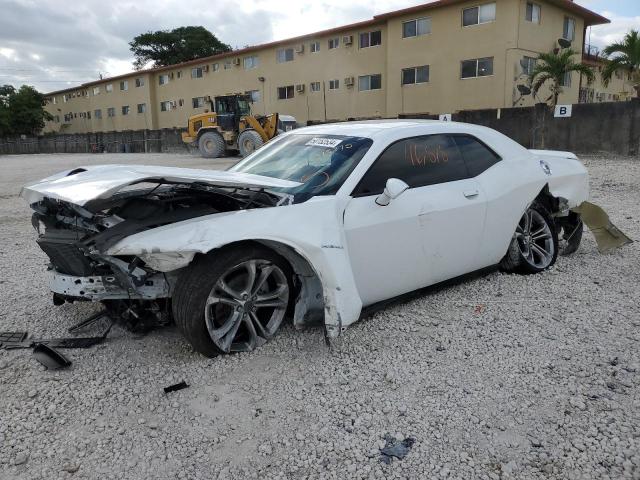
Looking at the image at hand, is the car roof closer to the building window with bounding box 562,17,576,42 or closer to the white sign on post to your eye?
the white sign on post

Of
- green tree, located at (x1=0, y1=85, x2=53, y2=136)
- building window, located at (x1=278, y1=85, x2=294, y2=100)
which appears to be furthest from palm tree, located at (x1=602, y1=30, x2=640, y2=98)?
green tree, located at (x1=0, y1=85, x2=53, y2=136)

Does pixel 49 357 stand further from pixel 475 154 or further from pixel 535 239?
pixel 535 239

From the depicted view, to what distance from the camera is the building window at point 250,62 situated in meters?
34.7

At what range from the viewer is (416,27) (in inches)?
1022

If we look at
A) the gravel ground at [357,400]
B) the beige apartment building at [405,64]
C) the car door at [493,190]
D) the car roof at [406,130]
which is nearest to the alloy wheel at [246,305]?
the gravel ground at [357,400]

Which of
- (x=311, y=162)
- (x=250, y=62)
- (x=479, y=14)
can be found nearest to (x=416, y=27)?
(x=479, y=14)

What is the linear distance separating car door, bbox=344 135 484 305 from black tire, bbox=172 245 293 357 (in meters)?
0.75

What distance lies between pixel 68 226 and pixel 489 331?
294 cm

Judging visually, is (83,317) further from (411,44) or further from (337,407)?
(411,44)

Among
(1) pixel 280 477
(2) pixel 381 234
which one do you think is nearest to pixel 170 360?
(1) pixel 280 477

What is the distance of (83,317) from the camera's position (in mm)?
3834

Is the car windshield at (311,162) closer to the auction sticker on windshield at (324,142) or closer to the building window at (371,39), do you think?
the auction sticker on windshield at (324,142)

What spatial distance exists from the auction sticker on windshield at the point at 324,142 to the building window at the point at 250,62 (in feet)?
108

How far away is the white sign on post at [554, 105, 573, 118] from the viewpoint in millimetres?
18209
